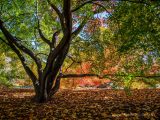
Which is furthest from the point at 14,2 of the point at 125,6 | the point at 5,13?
the point at 125,6

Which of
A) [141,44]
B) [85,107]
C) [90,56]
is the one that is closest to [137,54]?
[141,44]

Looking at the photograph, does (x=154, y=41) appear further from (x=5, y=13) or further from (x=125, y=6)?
(x=5, y=13)

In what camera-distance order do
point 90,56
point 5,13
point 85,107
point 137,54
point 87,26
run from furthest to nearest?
point 90,56, point 87,26, point 5,13, point 85,107, point 137,54

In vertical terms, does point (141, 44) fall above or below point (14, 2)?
below

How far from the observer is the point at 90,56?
20000mm

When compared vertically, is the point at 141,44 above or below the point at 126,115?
above

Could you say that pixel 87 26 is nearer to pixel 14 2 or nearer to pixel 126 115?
pixel 14 2

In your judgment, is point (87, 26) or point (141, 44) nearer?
point (141, 44)

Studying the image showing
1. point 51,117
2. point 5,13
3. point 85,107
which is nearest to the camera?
point 51,117

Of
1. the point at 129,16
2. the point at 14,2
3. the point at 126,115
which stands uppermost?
the point at 14,2

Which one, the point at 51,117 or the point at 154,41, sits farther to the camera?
the point at 51,117

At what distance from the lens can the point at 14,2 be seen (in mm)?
13680

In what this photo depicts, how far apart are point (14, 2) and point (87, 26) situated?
5940 millimetres

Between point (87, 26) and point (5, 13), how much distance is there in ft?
15.3
